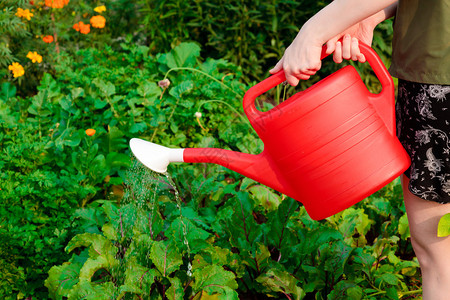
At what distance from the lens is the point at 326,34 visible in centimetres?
127

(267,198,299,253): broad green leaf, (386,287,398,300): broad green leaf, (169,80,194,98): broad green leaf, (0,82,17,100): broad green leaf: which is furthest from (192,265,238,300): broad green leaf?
(0,82,17,100): broad green leaf

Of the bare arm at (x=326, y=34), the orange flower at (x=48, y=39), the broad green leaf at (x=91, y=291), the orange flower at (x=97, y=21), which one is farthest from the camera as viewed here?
the orange flower at (x=97, y=21)

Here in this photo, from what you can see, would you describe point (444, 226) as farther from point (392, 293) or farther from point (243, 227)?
point (243, 227)

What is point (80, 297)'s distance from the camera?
69.2 inches

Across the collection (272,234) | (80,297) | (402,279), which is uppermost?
(80,297)

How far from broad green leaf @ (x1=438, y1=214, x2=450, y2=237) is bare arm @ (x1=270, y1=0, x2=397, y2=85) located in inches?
17.4

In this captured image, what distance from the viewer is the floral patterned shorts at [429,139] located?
1286 millimetres

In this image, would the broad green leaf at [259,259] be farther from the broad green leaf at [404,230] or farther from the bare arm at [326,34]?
the bare arm at [326,34]

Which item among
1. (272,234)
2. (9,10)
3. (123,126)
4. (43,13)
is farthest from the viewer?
(43,13)

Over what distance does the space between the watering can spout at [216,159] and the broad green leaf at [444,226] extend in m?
0.38

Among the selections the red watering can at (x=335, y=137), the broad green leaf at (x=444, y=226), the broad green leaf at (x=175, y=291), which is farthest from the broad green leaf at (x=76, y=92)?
the broad green leaf at (x=444, y=226)

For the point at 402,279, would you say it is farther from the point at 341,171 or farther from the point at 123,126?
the point at 123,126

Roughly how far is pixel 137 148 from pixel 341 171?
51 centimetres

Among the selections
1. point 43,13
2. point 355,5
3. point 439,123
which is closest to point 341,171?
point 439,123
